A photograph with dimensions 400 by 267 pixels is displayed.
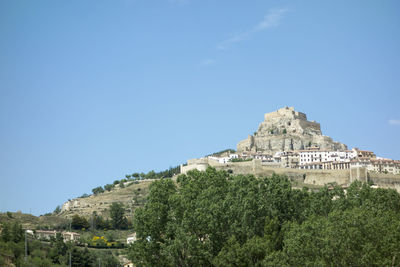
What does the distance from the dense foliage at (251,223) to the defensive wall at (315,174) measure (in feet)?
161

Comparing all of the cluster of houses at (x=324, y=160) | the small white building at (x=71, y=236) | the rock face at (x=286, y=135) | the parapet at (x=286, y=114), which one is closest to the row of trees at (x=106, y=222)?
the small white building at (x=71, y=236)

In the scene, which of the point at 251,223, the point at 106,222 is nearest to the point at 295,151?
the point at 106,222

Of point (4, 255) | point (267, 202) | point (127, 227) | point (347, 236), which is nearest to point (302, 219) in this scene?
point (267, 202)

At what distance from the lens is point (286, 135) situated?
114 meters

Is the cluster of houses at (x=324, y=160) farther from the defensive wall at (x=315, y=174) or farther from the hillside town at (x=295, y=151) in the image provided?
the defensive wall at (x=315, y=174)

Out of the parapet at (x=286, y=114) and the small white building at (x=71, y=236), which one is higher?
the parapet at (x=286, y=114)

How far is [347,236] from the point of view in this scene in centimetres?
2914

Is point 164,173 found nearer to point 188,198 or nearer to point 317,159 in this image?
point 317,159

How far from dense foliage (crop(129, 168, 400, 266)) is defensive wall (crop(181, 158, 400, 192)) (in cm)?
4922

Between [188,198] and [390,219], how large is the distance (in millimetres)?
12670

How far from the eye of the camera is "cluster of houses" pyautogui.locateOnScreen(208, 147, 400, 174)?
97.6 meters

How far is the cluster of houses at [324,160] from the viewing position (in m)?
97.6

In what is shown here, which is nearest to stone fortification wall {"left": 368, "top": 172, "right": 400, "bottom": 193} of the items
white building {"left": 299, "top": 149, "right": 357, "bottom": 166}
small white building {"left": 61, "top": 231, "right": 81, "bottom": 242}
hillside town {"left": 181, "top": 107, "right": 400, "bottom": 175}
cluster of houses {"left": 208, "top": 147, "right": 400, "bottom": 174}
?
hillside town {"left": 181, "top": 107, "right": 400, "bottom": 175}

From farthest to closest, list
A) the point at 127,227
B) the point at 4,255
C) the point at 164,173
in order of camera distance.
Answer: the point at 164,173 < the point at 127,227 < the point at 4,255
